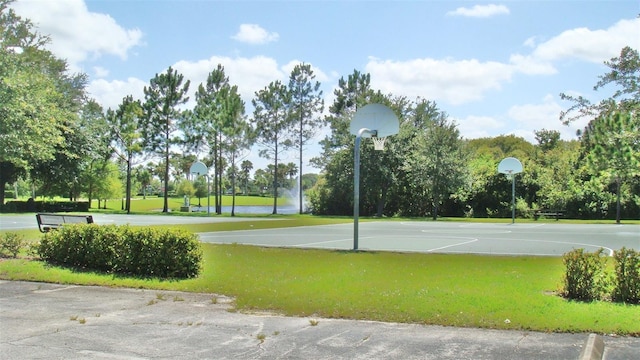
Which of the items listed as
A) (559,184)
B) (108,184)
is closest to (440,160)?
(559,184)

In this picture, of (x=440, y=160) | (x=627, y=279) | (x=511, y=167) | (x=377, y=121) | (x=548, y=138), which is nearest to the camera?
(x=627, y=279)

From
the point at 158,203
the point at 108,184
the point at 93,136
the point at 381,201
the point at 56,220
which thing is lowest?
the point at 158,203

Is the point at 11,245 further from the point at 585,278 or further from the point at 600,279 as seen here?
the point at 600,279

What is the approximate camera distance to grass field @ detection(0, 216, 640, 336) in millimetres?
7078

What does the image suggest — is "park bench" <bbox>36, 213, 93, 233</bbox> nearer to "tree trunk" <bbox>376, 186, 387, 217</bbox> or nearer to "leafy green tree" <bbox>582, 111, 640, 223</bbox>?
"leafy green tree" <bbox>582, 111, 640, 223</bbox>

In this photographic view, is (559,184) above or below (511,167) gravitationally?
below

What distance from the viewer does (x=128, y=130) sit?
5244cm

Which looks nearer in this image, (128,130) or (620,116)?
(620,116)

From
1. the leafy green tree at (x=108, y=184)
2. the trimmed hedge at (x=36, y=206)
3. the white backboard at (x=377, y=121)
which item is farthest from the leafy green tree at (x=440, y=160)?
the leafy green tree at (x=108, y=184)

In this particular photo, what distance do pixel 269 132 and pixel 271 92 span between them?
3829 millimetres

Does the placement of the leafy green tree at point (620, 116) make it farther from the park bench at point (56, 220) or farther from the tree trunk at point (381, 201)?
the tree trunk at point (381, 201)

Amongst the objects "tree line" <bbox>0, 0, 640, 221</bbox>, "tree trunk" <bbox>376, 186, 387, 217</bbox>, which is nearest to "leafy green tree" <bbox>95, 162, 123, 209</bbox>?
"tree line" <bbox>0, 0, 640, 221</bbox>

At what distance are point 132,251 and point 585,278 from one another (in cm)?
843

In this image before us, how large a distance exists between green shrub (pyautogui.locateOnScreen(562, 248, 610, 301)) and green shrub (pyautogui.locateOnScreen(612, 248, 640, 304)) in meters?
0.20
